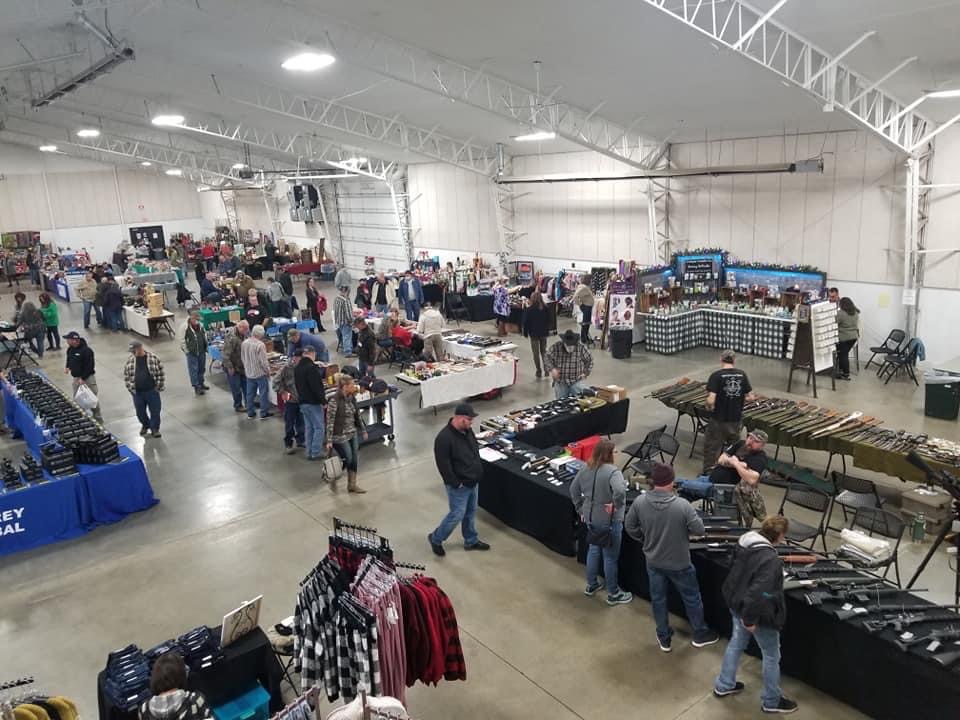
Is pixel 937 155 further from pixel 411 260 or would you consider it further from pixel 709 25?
pixel 411 260

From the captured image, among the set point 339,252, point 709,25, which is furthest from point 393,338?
point 339,252

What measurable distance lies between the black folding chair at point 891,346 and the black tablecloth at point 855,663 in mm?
8229

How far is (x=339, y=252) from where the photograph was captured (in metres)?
28.7

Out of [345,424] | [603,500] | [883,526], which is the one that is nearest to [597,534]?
[603,500]

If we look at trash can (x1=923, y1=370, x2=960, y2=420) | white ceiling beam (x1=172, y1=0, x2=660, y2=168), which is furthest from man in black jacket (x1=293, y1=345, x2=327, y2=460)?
trash can (x1=923, y1=370, x2=960, y2=420)

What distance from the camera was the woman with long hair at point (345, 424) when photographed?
748 centimetres

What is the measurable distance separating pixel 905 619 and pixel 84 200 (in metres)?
35.2

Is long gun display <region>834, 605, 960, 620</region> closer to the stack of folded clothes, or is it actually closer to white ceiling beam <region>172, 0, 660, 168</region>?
the stack of folded clothes

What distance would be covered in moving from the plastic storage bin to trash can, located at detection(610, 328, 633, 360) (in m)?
10.1

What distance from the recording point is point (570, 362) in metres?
9.10

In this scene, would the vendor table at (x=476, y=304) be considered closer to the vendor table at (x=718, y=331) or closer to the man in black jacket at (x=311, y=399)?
the vendor table at (x=718, y=331)

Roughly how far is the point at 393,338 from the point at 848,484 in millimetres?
8397

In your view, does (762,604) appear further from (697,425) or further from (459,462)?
(697,425)

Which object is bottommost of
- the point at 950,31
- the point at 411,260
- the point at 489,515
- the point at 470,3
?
the point at 489,515
